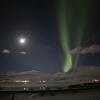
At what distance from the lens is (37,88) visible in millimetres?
22562

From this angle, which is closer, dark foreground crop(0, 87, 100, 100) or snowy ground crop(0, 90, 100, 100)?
dark foreground crop(0, 87, 100, 100)

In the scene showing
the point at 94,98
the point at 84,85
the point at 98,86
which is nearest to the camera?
the point at 94,98

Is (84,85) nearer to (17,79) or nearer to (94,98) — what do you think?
(94,98)

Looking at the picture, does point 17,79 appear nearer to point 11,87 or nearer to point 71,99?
point 11,87

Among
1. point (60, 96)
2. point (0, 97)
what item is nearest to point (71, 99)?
point (60, 96)

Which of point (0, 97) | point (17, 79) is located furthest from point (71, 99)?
point (0, 97)

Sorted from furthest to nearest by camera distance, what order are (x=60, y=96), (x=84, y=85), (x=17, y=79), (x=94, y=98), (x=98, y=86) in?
(x=98, y=86), (x=84, y=85), (x=60, y=96), (x=94, y=98), (x=17, y=79)

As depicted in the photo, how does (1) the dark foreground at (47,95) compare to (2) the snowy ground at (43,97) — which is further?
(2) the snowy ground at (43,97)

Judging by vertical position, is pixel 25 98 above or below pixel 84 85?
below

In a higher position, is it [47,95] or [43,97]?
[47,95]

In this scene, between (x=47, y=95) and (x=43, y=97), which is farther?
(x=47, y=95)

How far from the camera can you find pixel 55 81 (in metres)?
23.3

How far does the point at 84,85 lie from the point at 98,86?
141 inches

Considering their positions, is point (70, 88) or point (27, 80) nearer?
point (27, 80)
